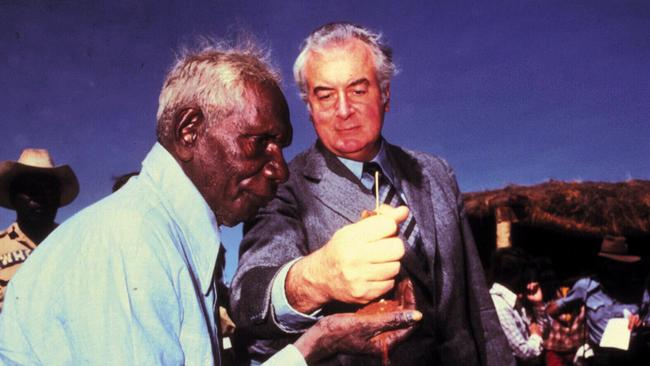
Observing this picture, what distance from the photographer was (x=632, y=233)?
1070 cm

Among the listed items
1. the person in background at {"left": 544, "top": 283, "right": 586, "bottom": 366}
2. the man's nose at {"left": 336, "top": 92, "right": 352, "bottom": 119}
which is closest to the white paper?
the person in background at {"left": 544, "top": 283, "right": 586, "bottom": 366}

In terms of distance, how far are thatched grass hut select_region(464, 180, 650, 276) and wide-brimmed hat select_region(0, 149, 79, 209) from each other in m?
8.71

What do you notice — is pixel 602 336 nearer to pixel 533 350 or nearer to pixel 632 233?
pixel 533 350

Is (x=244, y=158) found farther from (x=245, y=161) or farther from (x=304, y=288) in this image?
(x=304, y=288)

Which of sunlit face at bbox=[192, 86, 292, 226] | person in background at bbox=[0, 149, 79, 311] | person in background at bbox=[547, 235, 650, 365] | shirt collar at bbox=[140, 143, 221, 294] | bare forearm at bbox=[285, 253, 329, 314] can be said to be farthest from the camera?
person in background at bbox=[547, 235, 650, 365]

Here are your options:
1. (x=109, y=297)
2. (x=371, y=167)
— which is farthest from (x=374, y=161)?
(x=109, y=297)

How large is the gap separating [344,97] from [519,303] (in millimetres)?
5423

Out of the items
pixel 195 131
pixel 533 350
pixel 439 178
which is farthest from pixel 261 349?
pixel 533 350

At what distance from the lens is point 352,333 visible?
189cm

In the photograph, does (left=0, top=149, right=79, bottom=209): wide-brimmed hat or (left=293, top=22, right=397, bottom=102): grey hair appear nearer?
(left=293, top=22, right=397, bottom=102): grey hair

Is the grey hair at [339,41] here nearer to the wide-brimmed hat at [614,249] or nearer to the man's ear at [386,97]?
the man's ear at [386,97]

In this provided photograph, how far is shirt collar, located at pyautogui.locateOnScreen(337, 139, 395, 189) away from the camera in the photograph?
266 cm

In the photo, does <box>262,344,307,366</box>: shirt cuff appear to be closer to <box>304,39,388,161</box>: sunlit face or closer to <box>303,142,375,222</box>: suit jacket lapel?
<box>303,142,375,222</box>: suit jacket lapel

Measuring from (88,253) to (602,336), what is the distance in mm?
Answer: 8155
